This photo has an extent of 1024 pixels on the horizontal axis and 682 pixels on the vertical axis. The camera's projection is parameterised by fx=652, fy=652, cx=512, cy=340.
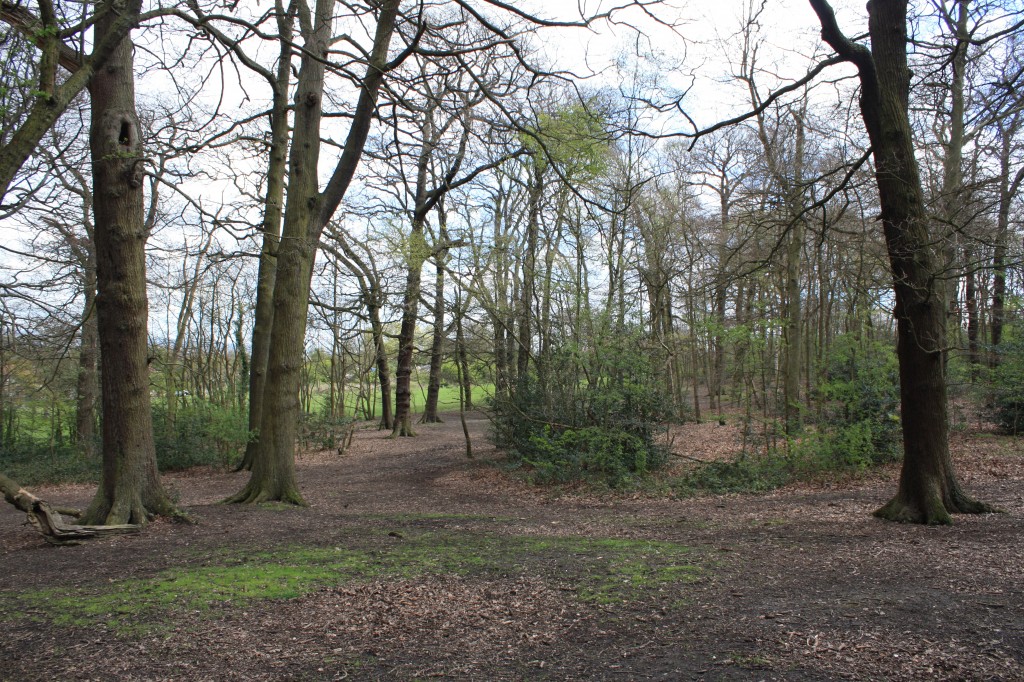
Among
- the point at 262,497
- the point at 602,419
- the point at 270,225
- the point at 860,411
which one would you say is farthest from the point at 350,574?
the point at 270,225

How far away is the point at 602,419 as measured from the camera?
37.8 ft

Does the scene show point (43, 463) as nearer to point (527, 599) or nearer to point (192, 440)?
point (192, 440)

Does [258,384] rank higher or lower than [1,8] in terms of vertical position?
lower

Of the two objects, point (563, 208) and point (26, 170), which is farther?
point (563, 208)

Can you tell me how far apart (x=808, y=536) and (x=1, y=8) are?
310 inches

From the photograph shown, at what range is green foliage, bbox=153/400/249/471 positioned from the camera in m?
15.3

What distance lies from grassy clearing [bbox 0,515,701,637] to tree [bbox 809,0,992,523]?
252 cm

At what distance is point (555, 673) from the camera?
3377mm

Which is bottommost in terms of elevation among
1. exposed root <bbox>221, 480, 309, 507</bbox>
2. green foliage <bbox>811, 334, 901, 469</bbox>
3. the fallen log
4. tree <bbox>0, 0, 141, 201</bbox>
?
exposed root <bbox>221, 480, 309, 507</bbox>

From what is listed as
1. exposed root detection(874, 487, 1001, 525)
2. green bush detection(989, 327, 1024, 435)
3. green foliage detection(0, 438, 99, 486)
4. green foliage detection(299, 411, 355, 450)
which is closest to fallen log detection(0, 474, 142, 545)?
exposed root detection(874, 487, 1001, 525)

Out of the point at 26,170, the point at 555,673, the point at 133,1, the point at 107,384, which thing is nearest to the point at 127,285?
the point at 107,384

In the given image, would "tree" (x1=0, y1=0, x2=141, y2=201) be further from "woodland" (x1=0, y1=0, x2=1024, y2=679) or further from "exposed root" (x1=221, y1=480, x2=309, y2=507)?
"exposed root" (x1=221, y1=480, x2=309, y2=507)

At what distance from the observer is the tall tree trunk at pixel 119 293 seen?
22.1 feet

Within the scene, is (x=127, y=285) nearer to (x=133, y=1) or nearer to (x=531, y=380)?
(x=133, y=1)
